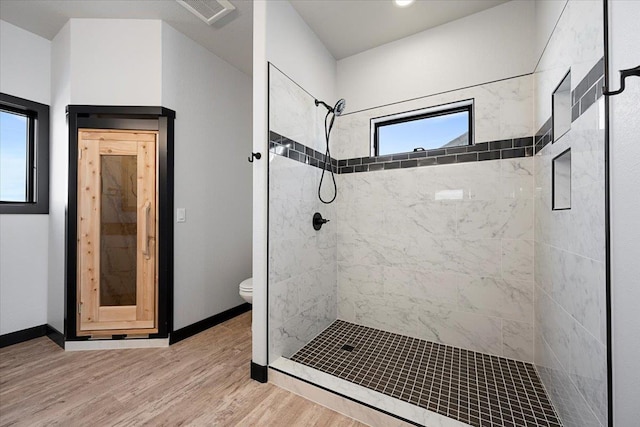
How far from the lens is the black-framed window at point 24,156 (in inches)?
91.0

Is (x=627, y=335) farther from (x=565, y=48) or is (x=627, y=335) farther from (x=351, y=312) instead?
(x=351, y=312)

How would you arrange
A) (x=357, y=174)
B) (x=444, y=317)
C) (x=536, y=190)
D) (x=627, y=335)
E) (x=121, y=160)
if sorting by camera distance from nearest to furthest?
(x=627, y=335) < (x=536, y=190) < (x=444, y=317) < (x=121, y=160) < (x=357, y=174)

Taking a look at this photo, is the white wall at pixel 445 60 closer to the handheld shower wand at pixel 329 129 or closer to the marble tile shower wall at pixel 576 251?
the handheld shower wand at pixel 329 129

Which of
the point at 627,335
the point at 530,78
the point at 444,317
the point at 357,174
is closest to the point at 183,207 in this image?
the point at 357,174

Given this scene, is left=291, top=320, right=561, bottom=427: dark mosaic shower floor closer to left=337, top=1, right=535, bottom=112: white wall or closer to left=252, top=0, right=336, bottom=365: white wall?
left=252, top=0, right=336, bottom=365: white wall

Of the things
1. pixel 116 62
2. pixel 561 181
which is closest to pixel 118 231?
pixel 116 62

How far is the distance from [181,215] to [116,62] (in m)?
1.39

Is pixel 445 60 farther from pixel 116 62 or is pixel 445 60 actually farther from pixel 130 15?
pixel 116 62

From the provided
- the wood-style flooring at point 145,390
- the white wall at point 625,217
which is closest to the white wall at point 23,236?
the wood-style flooring at point 145,390

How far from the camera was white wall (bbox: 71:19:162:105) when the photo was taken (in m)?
2.21

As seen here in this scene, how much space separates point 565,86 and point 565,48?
7.3 inches

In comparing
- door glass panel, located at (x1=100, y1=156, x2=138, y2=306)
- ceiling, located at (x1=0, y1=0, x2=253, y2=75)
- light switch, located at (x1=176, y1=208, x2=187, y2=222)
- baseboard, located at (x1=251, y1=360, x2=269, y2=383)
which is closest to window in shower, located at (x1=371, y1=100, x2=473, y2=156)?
ceiling, located at (x1=0, y1=0, x2=253, y2=75)

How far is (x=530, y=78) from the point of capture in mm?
1850

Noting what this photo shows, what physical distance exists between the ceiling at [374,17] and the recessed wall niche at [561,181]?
1.36 metres
